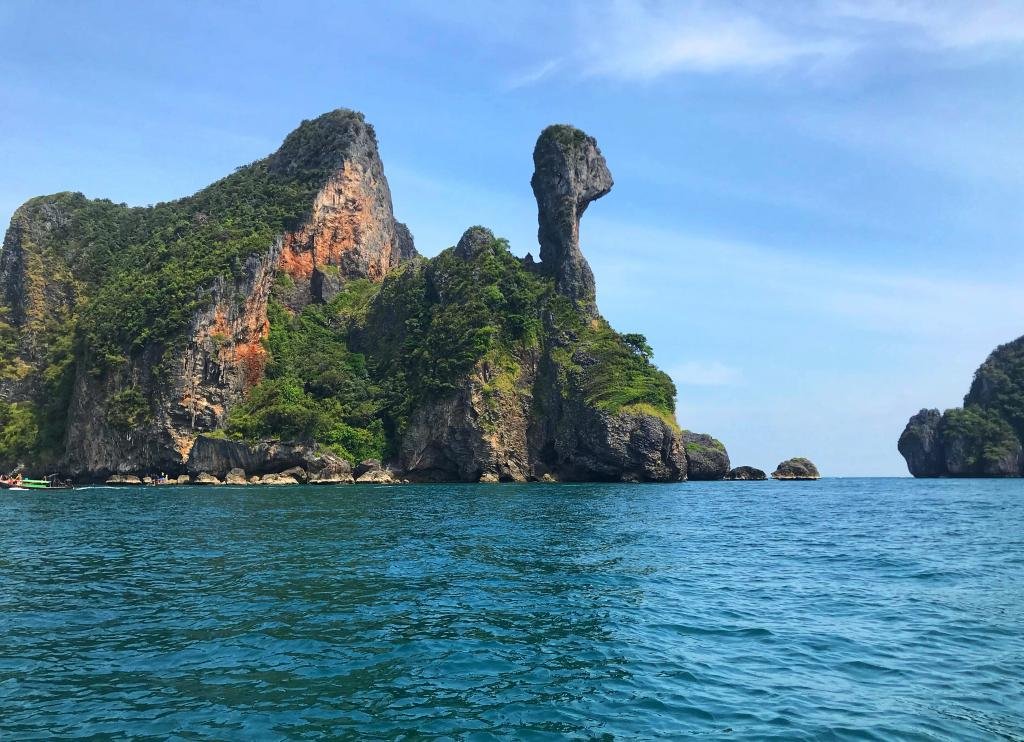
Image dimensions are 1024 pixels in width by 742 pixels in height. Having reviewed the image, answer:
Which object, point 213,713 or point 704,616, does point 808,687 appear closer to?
point 704,616

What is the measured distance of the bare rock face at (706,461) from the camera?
96.3 m

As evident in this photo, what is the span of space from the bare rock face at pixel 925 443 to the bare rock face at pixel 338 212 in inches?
4367

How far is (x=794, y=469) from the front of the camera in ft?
364

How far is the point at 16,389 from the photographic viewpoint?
92.4 metres

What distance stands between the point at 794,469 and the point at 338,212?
9437 cm

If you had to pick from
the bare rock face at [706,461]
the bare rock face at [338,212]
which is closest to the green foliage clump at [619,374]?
the bare rock face at [706,461]

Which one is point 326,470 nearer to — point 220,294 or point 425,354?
point 425,354

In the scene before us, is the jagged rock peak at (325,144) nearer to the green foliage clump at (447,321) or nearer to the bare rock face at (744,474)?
the green foliage clump at (447,321)

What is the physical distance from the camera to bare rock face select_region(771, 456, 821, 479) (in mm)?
111000

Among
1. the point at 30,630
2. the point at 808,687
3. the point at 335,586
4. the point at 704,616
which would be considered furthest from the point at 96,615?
the point at 808,687

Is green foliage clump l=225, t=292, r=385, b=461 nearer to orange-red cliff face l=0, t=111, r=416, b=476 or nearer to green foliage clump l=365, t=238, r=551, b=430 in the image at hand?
orange-red cliff face l=0, t=111, r=416, b=476

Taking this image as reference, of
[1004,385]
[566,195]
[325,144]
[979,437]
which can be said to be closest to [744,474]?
[979,437]

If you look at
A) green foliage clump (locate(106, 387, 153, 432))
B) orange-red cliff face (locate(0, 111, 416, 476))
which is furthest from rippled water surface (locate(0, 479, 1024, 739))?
green foliage clump (locate(106, 387, 153, 432))

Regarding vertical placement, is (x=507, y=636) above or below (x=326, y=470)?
above
